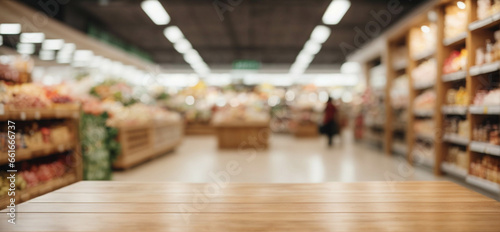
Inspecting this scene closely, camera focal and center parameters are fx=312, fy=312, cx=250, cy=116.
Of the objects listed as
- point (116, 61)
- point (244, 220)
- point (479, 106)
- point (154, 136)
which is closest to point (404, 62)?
point (479, 106)

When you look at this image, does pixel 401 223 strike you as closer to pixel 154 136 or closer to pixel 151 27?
pixel 154 136

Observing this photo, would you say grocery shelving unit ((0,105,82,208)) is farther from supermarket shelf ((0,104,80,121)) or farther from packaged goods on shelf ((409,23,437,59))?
packaged goods on shelf ((409,23,437,59))

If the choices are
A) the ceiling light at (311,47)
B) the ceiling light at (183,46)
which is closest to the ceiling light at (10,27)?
the ceiling light at (183,46)

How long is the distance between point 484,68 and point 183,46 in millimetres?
10442

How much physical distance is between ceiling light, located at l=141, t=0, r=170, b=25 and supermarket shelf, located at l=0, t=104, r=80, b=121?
13.4 ft

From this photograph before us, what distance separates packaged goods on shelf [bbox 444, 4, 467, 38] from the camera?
4377 mm

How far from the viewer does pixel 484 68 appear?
3680mm

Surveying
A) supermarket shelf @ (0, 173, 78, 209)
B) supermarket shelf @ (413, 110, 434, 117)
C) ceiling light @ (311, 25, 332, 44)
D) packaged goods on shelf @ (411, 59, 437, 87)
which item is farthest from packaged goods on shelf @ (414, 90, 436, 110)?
supermarket shelf @ (0, 173, 78, 209)

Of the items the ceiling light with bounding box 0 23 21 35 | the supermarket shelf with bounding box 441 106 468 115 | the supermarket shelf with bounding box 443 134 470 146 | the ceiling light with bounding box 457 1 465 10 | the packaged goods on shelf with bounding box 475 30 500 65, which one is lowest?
the supermarket shelf with bounding box 443 134 470 146

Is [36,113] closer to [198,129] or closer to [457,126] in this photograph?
[457,126]

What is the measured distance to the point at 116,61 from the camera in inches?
442

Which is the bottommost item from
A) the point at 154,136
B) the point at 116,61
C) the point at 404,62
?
the point at 154,136

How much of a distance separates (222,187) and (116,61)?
1094cm

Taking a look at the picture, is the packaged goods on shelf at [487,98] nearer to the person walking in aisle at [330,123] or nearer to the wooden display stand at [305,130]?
the person walking in aisle at [330,123]
